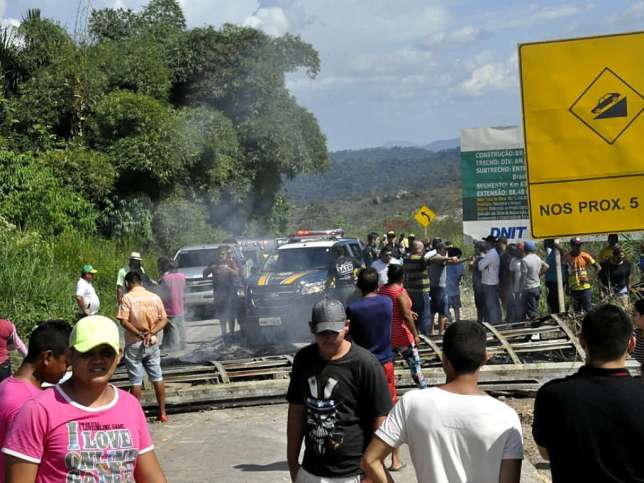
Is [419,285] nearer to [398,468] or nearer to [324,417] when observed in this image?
[398,468]

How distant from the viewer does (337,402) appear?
5.17 metres

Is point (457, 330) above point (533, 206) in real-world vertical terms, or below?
below

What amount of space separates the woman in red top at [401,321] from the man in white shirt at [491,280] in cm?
771

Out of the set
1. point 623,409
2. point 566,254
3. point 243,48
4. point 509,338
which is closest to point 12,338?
point 623,409

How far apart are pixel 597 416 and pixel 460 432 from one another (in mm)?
550

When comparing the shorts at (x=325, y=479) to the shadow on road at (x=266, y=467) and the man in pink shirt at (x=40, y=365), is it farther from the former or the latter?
the shadow on road at (x=266, y=467)

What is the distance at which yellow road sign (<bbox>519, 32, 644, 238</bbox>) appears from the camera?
26.1 feet

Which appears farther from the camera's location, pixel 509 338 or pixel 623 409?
pixel 509 338

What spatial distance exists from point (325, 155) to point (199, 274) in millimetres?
18897

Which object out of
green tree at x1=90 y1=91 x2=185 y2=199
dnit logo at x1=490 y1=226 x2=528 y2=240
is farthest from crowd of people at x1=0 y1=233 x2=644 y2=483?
green tree at x1=90 y1=91 x2=185 y2=199

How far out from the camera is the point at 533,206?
26.6ft

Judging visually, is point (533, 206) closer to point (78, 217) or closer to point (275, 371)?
point (275, 371)

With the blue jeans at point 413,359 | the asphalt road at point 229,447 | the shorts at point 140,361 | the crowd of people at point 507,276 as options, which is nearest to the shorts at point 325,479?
the asphalt road at point 229,447

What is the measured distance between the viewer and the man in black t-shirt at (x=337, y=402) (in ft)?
17.0
